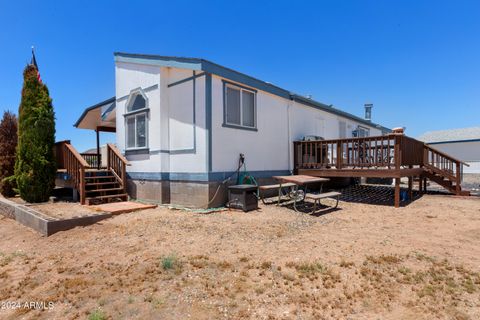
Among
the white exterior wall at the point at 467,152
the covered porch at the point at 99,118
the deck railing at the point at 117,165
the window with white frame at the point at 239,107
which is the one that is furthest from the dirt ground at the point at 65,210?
the white exterior wall at the point at 467,152

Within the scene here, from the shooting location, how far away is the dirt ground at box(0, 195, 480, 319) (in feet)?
9.17

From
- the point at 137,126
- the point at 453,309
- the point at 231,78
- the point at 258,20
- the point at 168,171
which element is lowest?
the point at 453,309

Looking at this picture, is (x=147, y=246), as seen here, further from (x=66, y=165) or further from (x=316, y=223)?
(x=66, y=165)

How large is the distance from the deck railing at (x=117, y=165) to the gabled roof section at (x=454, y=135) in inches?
1275

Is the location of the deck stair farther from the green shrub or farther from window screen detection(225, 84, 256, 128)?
window screen detection(225, 84, 256, 128)

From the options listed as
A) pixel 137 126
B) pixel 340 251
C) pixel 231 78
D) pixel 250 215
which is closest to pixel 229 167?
pixel 250 215

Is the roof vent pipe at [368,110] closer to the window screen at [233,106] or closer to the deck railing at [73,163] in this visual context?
the window screen at [233,106]

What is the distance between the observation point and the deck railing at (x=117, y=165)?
8656 mm

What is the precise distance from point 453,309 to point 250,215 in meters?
4.27

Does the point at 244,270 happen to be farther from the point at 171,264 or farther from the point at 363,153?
the point at 363,153

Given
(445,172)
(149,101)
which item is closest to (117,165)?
(149,101)

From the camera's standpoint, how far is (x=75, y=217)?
227 inches

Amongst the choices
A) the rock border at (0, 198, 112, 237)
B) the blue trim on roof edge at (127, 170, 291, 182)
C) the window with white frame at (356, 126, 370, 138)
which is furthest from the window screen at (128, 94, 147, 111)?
the window with white frame at (356, 126, 370, 138)

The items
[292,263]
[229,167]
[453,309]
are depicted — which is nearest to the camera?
[453,309]
